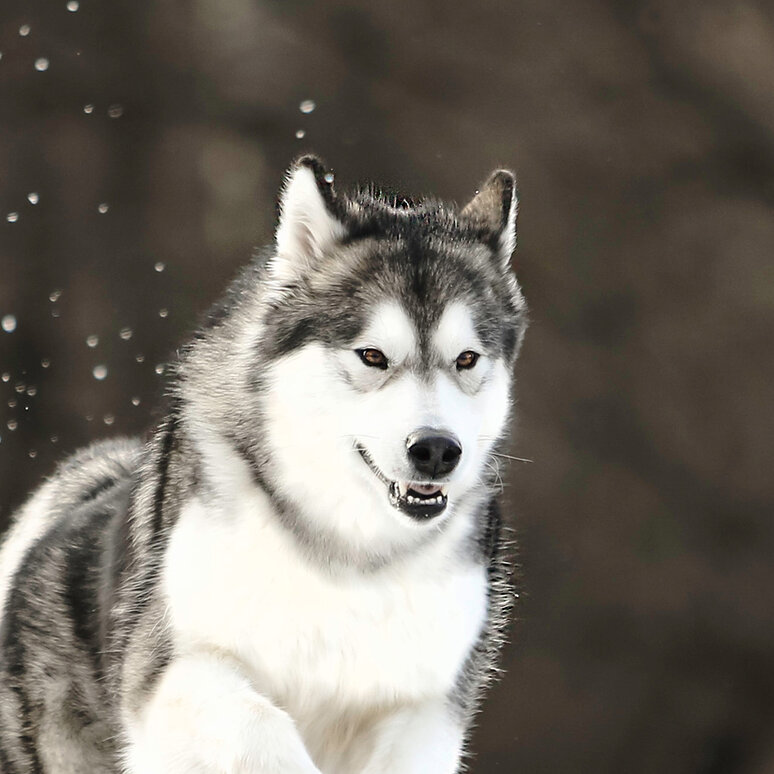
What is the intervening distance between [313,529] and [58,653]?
84cm

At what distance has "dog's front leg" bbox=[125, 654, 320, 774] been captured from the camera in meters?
2.66

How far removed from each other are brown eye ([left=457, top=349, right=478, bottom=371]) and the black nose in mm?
272

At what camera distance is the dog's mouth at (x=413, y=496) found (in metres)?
2.78

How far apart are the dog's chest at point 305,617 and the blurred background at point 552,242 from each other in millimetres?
3559

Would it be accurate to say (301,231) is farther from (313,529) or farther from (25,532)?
(25,532)

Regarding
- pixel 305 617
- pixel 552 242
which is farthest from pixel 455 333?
pixel 552 242

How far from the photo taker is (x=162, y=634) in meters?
2.89

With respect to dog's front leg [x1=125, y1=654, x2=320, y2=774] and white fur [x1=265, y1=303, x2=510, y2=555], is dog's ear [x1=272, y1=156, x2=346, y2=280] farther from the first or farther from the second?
dog's front leg [x1=125, y1=654, x2=320, y2=774]

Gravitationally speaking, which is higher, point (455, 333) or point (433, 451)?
point (455, 333)

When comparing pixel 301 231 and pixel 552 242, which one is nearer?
pixel 301 231

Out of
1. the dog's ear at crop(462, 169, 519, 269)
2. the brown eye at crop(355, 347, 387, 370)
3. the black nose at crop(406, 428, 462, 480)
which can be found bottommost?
the black nose at crop(406, 428, 462, 480)

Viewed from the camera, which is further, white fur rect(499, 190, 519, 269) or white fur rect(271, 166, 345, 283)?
white fur rect(499, 190, 519, 269)

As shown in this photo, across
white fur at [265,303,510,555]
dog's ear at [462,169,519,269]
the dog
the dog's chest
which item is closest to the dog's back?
the dog

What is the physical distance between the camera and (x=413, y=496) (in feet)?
9.15
